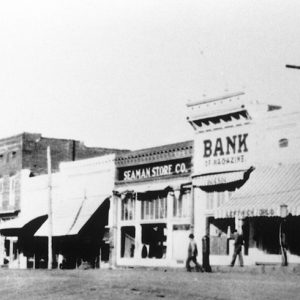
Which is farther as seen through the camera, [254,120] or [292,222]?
[254,120]

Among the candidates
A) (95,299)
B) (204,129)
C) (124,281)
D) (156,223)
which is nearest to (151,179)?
(156,223)

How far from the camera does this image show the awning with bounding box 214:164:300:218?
28750mm

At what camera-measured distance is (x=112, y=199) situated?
3984cm

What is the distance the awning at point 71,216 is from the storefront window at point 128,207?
48.4 inches

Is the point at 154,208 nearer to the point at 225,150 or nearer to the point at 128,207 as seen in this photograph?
the point at 128,207

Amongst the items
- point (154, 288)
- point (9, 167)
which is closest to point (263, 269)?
point (154, 288)

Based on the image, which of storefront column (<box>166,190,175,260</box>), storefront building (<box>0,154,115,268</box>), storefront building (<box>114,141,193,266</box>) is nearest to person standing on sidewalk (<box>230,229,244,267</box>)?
storefront building (<box>114,141,193,266</box>)

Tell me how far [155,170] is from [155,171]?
0.15 feet

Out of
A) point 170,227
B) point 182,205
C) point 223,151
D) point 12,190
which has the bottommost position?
point 170,227

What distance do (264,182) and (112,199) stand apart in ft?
37.0

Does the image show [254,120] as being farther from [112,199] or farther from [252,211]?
[112,199]

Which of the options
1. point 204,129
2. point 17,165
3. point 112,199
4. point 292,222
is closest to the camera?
point 292,222

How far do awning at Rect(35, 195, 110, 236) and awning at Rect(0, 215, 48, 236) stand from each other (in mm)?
1448

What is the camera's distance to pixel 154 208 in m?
37.2
